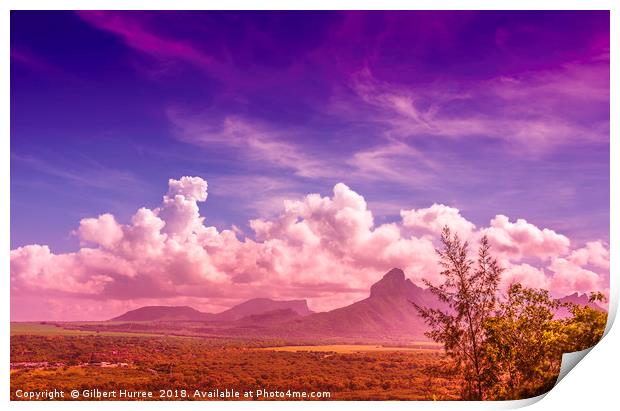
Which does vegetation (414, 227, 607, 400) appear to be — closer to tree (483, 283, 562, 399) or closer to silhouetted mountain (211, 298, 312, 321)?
tree (483, 283, 562, 399)

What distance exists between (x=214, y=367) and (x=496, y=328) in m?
3.73

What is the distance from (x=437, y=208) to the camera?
9.70 metres

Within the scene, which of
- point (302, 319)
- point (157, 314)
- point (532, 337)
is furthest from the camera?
point (302, 319)

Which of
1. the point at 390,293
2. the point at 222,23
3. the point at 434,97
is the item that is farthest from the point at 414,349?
the point at 222,23

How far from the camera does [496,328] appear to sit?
9133 mm

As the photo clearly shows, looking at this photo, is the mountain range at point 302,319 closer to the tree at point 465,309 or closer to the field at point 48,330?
the field at point 48,330

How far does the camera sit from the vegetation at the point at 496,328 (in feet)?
29.0

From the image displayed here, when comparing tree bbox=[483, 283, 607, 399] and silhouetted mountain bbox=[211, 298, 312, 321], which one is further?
silhouetted mountain bbox=[211, 298, 312, 321]

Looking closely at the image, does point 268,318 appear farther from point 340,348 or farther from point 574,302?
point 574,302

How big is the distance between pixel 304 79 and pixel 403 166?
1732 millimetres

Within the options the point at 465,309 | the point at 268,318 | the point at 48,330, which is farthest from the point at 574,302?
the point at 48,330

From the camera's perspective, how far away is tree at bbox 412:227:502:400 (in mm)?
9273

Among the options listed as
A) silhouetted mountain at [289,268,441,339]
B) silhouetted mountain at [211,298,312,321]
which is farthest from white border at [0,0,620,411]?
silhouetted mountain at [211,298,312,321]
